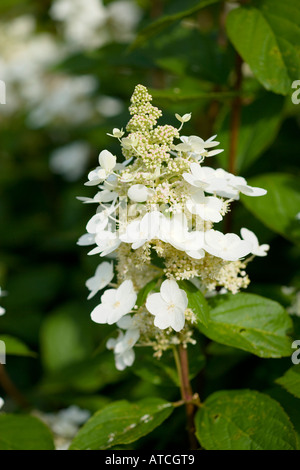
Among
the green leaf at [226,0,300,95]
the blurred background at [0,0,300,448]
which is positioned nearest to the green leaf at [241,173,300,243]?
the blurred background at [0,0,300,448]

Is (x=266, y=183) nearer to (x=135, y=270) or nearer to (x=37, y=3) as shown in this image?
(x=135, y=270)

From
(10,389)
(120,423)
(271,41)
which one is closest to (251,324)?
(120,423)

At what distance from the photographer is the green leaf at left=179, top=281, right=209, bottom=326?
1028 millimetres

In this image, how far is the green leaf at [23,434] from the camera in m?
1.37

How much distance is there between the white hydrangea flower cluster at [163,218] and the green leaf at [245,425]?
1.02 ft

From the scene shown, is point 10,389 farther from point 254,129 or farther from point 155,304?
point 254,129

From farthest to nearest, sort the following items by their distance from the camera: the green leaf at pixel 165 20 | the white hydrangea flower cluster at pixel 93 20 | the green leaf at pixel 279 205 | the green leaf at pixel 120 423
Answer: the white hydrangea flower cluster at pixel 93 20 < the green leaf at pixel 279 205 < the green leaf at pixel 165 20 < the green leaf at pixel 120 423

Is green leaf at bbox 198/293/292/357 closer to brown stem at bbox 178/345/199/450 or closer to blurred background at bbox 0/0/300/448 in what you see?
brown stem at bbox 178/345/199/450

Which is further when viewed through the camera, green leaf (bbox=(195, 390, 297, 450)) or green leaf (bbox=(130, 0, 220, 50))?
green leaf (bbox=(130, 0, 220, 50))

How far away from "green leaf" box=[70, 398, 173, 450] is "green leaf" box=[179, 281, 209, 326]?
35 centimetres

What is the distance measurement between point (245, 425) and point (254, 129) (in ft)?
3.63

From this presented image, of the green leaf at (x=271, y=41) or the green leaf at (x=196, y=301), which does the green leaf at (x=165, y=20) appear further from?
the green leaf at (x=196, y=301)

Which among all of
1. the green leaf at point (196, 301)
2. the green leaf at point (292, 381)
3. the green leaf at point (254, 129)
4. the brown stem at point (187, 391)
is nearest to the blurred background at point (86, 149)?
the green leaf at point (254, 129)

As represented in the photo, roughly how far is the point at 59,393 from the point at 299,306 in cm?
116
